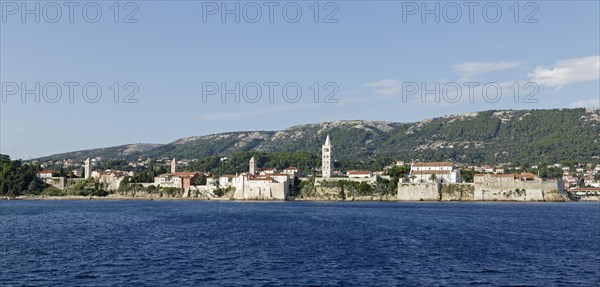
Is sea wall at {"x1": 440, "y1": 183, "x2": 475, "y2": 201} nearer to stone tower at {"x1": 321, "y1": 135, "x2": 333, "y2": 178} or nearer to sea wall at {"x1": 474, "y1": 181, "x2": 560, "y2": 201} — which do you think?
sea wall at {"x1": 474, "y1": 181, "x2": 560, "y2": 201}

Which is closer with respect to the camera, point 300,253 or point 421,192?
point 300,253

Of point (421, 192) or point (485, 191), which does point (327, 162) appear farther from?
point (485, 191)

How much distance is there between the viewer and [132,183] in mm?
98375

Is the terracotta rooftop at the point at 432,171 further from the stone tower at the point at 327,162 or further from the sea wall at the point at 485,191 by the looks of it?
the stone tower at the point at 327,162

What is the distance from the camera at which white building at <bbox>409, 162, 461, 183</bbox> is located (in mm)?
86562

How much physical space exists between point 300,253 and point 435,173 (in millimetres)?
63482

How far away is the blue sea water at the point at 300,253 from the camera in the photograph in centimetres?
2100

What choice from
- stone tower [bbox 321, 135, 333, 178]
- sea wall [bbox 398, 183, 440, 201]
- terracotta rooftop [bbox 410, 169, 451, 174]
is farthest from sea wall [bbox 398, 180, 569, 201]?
stone tower [bbox 321, 135, 333, 178]

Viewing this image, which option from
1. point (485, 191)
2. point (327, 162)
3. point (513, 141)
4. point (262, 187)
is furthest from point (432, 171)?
point (513, 141)

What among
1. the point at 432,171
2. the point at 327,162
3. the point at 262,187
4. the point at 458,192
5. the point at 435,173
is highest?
the point at 327,162

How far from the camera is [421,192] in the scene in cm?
8312

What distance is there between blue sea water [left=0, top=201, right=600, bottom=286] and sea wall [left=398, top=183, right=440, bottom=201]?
38692 millimetres

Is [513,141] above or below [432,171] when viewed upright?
above

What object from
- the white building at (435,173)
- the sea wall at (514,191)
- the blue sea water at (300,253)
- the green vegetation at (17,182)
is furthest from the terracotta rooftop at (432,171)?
the green vegetation at (17,182)
